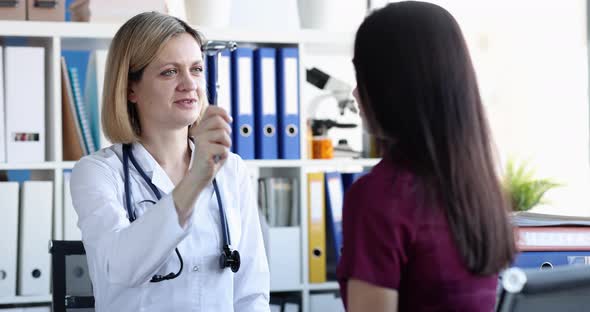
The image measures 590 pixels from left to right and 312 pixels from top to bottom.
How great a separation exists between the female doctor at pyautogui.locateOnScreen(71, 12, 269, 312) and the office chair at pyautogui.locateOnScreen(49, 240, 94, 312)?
162 millimetres

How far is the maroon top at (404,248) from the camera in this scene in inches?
37.9

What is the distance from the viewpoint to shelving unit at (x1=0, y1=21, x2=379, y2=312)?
2.51 metres

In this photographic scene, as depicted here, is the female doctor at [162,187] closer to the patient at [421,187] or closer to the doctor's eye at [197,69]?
the doctor's eye at [197,69]

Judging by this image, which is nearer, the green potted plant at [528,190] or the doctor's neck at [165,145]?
the doctor's neck at [165,145]

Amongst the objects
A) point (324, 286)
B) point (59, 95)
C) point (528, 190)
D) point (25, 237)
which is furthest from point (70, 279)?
point (528, 190)

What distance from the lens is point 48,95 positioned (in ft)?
8.54

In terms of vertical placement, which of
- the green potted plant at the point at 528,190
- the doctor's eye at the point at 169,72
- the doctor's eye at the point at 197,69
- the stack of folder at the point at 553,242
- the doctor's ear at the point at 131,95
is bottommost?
the stack of folder at the point at 553,242

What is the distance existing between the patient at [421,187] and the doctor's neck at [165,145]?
0.88 m

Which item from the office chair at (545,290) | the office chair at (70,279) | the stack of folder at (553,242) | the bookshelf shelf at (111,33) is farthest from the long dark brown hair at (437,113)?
the bookshelf shelf at (111,33)

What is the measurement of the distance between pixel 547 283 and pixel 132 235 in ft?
2.73

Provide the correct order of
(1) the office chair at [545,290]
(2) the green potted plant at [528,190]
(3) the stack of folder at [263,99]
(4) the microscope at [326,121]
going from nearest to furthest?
(1) the office chair at [545,290]
(3) the stack of folder at [263,99]
(4) the microscope at [326,121]
(2) the green potted plant at [528,190]

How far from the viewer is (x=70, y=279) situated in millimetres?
1867

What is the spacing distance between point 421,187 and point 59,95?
1786mm

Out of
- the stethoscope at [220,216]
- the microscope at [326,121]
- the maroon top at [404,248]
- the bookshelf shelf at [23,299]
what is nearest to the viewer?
the maroon top at [404,248]
